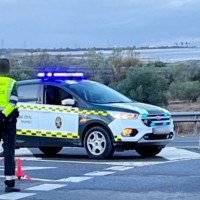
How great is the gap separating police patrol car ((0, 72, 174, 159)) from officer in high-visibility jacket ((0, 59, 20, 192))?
439 centimetres

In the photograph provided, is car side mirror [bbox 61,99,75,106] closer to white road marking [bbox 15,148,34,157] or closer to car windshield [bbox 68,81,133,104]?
car windshield [bbox 68,81,133,104]

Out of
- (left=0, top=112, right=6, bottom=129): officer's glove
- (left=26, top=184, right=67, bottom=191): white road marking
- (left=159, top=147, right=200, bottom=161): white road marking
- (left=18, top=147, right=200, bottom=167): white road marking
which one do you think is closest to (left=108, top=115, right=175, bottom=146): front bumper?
(left=18, top=147, right=200, bottom=167): white road marking

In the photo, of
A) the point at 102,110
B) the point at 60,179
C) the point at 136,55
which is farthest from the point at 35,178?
the point at 136,55

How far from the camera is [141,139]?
14727 mm

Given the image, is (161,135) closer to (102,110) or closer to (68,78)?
(102,110)

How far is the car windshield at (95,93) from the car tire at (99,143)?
0.66m

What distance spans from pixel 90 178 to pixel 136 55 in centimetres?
3579

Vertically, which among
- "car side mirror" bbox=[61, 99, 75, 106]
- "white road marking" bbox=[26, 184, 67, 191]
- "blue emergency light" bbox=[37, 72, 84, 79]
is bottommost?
"white road marking" bbox=[26, 184, 67, 191]

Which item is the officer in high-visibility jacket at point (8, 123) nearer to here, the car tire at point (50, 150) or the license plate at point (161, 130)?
the license plate at point (161, 130)

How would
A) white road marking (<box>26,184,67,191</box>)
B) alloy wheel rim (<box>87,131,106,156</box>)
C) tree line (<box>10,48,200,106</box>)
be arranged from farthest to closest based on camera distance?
tree line (<box>10,48,200,106</box>)
alloy wheel rim (<box>87,131,106,156</box>)
white road marking (<box>26,184,67,191</box>)

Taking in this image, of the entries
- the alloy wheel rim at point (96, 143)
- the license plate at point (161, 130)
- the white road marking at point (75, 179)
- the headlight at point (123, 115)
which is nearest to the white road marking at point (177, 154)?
the license plate at point (161, 130)

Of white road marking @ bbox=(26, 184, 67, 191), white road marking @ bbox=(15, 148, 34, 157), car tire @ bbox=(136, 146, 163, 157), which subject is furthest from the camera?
white road marking @ bbox=(15, 148, 34, 157)

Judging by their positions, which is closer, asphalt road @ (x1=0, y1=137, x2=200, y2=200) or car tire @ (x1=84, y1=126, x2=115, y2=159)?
asphalt road @ (x1=0, y1=137, x2=200, y2=200)

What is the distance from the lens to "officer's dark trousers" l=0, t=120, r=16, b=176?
34.5 feet
